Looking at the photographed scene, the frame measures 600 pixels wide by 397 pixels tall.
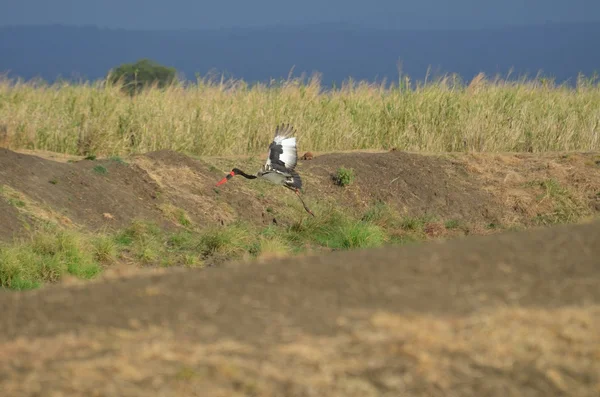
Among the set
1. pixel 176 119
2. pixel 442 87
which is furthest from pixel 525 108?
pixel 176 119

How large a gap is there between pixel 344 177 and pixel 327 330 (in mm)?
9741

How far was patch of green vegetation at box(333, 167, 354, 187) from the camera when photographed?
46.9ft

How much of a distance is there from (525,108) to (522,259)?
42.0 feet

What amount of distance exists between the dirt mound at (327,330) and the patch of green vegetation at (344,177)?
29.0ft

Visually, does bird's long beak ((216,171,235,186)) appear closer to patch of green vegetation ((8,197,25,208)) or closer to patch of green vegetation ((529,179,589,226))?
patch of green vegetation ((8,197,25,208))

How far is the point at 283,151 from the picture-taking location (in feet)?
41.5

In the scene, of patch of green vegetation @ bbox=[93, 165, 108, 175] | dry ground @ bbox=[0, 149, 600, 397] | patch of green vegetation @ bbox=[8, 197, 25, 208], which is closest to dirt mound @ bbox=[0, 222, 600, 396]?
dry ground @ bbox=[0, 149, 600, 397]

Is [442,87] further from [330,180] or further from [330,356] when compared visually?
[330,356]

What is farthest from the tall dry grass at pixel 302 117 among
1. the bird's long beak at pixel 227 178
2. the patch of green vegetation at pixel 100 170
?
the bird's long beak at pixel 227 178

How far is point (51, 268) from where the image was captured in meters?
9.55

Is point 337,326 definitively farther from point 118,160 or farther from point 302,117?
point 302,117

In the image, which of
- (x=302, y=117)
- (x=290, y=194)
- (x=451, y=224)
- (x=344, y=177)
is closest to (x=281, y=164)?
(x=290, y=194)

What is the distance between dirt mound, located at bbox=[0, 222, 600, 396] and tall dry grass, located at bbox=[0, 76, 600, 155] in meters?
10.1

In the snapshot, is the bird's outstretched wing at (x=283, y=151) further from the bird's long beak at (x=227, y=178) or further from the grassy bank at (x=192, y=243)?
the grassy bank at (x=192, y=243)
